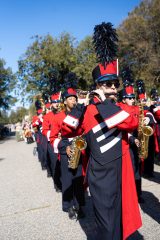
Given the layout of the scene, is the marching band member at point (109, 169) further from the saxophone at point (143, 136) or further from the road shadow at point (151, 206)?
the saxophone at point (143, 136)

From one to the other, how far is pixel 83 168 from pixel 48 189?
9.97 feet

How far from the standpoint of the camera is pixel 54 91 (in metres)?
7.91

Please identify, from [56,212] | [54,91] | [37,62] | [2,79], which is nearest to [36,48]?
[37,62]

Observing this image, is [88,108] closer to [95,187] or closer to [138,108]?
[95,187]

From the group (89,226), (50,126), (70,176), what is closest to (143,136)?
(70,176)

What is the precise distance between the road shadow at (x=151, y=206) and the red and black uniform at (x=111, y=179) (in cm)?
184

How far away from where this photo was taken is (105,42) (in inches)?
153

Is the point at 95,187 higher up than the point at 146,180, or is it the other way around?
the point at 95,187

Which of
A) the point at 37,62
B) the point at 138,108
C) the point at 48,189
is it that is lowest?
the point at 48,189

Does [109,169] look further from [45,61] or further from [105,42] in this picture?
[45,61]

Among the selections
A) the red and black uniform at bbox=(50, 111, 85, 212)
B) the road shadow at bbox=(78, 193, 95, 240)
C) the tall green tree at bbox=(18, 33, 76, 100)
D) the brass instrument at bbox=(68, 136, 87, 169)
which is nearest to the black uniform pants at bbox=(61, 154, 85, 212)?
the red and black uniform at bbox=(50, 111, 85, 212)

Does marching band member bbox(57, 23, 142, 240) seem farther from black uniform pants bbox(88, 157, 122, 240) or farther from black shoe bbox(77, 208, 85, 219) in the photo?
black shoe bbox(77, 208, 85, 219)

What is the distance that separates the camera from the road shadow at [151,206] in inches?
219

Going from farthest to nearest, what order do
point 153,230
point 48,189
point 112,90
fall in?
point 48,189 < point 153,230 < point 112,90
